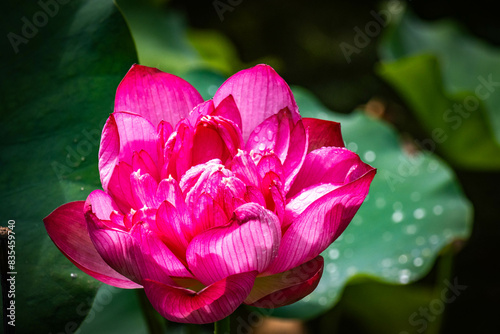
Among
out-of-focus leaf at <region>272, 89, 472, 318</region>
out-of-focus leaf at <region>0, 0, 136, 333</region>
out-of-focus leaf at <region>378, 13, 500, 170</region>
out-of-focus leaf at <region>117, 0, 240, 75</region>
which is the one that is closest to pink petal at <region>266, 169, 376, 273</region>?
out-of-focus leaf at <region>0, 0, 136, 333</region>

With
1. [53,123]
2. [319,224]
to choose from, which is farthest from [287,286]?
[53,123]

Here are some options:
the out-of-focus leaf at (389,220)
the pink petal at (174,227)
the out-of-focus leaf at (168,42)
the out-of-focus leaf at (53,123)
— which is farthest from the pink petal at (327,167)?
the out-of-focus leaf at (168,42)

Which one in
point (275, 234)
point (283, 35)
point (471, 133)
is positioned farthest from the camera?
point (283, 35)

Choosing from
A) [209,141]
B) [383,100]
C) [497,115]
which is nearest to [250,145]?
[209,141]

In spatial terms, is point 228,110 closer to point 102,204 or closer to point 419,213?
point 102,204

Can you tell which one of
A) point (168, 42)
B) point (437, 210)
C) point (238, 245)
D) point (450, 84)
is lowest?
point (450, 84)

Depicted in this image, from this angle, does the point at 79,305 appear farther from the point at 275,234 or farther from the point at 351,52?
the point at 351,52
